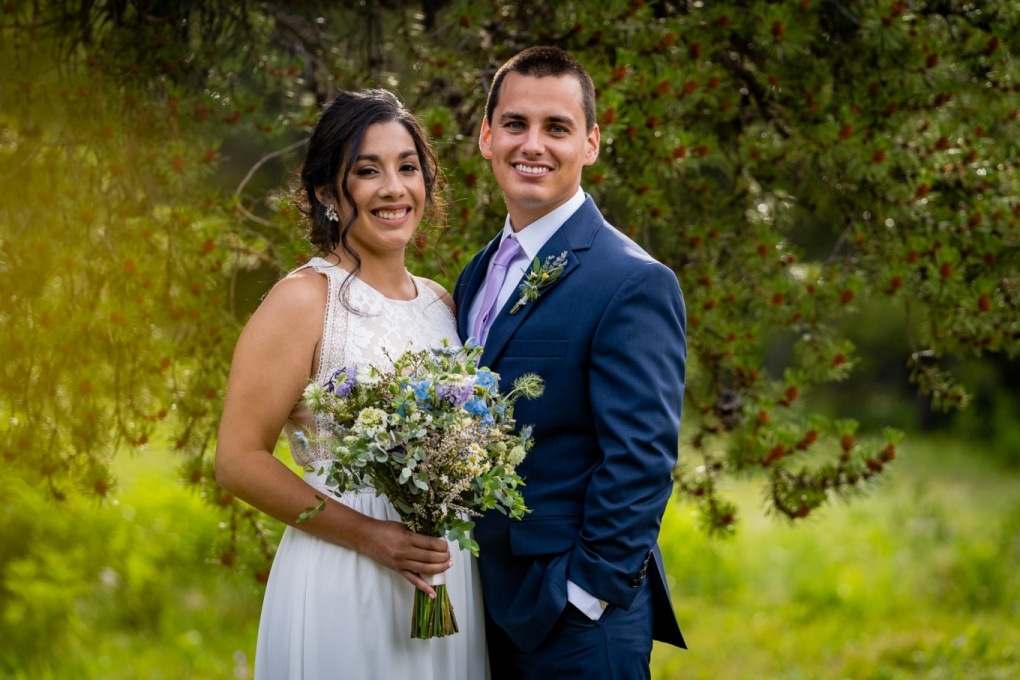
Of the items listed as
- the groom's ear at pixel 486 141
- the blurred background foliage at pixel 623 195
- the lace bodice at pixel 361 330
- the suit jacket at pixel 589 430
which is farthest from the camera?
the blurred background foliage at pixel 623 195

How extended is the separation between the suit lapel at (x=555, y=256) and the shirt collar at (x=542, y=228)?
1.3 inches

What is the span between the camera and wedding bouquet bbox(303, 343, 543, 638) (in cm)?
215

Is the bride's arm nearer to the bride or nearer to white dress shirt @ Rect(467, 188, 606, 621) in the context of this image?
the bride

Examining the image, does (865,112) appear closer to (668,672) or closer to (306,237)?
(306,237)

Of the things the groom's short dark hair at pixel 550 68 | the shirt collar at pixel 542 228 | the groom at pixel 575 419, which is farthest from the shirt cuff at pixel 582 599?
the groom's short dark hair at pixel 550 68

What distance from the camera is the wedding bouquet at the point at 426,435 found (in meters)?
2.15

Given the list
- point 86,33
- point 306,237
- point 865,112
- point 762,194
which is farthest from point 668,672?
point 86,33

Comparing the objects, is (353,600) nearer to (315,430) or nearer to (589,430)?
(315,430)

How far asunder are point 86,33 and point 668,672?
15.3ft

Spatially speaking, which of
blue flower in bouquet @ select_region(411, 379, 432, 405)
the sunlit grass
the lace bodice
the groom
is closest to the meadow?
the sunlit grass

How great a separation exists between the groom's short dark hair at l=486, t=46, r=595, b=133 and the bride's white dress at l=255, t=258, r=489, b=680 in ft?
2.37

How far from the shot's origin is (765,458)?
3219 mm

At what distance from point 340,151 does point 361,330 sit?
50 centimetres

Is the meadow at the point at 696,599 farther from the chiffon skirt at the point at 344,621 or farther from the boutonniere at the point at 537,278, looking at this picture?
the boutonniere at the point at 537,278
